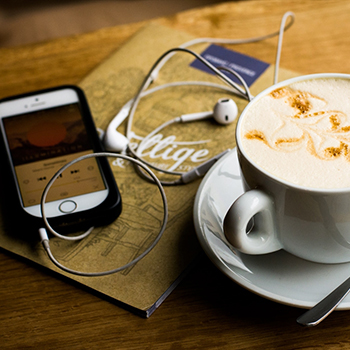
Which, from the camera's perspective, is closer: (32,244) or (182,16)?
(32,244)

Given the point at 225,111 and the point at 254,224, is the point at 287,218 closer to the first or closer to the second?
the point at 254,224

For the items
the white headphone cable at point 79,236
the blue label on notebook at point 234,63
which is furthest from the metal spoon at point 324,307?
the blue label on notebook at point 234,63

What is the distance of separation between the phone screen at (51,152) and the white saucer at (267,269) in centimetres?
14

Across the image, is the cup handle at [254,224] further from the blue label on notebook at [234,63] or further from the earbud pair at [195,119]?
the blue label on notebook at [234,63]

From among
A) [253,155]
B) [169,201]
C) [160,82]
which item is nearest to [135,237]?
[169,201]

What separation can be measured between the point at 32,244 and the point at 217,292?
0.70 feet

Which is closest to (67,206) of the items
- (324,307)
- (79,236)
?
(79,236)

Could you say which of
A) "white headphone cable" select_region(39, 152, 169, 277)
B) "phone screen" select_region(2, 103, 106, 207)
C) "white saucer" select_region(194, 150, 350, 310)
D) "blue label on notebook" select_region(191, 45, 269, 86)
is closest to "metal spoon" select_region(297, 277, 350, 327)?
"white saucer" select_region(194, 150, 350, 310)

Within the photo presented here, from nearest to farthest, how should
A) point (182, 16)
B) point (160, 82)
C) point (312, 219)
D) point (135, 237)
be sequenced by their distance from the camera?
point (312, 219)
point (135, 237)
point (160, 82)
point (182, 16)

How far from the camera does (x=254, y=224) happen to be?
0.40 m

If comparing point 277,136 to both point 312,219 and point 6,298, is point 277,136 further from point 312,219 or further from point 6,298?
point 6,298

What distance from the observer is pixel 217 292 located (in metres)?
0.42

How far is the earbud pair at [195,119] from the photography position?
0.59m

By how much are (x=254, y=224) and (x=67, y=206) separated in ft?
0.72
